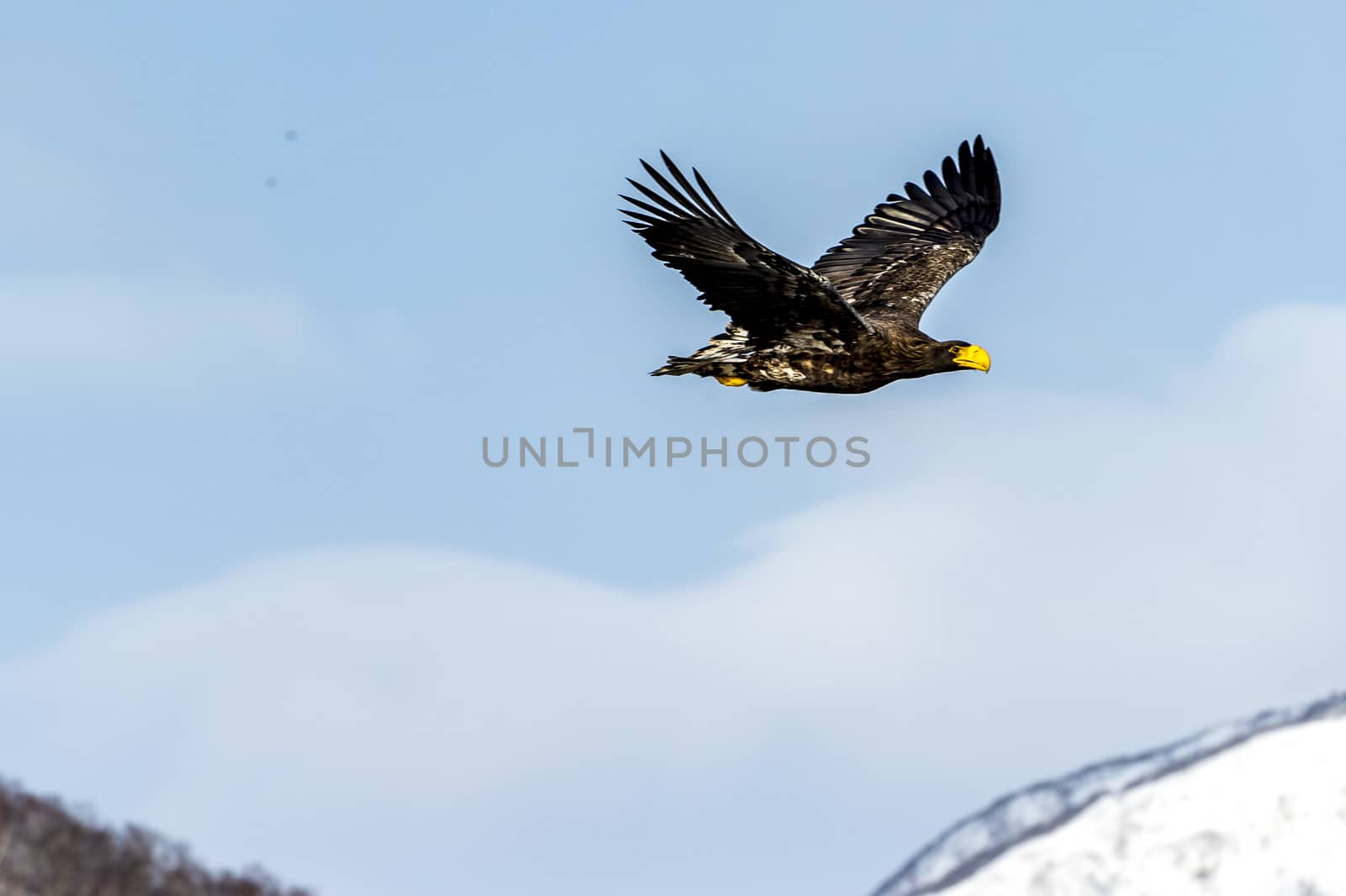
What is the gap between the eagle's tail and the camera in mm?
20969

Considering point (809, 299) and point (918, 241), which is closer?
point (809, 299)

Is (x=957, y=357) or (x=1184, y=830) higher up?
(x=1184, y=830)

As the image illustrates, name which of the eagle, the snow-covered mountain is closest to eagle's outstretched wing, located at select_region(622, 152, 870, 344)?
the eagle

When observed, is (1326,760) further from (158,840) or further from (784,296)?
(784,296)

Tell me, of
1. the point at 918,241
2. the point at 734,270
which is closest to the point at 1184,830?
the point at 918,241

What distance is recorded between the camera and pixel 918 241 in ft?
84.7

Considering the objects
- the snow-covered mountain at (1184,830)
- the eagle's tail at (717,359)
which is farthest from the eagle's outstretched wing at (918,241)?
the snow-covered mountain at (1184,830)

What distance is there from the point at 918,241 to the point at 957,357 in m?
4.84

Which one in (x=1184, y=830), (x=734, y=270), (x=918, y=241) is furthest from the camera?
(x=1184, y=830)

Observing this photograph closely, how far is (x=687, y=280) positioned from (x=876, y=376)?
2725 millimetres

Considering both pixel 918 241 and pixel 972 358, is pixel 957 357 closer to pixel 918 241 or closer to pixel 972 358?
pixel 972 358

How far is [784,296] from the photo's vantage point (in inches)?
791

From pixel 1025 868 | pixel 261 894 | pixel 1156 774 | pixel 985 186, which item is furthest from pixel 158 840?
pixel 1156 774

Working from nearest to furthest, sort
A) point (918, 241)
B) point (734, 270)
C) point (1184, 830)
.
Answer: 1. point (734, 270)
2. point (918, 241)
3. point (1184, 830)
